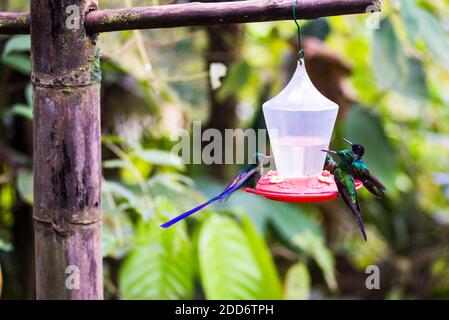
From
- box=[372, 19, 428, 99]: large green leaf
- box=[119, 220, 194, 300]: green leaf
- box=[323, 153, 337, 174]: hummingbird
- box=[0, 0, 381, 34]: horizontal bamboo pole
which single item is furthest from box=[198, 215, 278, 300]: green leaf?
box=[0, 0, 381, 34]: horizontal bamboo pole

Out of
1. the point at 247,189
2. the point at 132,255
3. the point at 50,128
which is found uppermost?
the point at 50,128

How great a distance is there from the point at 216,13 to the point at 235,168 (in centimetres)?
268

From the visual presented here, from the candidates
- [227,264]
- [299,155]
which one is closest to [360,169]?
[299,155]

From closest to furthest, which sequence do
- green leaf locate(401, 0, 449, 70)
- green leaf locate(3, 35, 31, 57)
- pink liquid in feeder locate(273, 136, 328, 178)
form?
pink liquid in feeder locate(273, 136, 328, 178)
green leaf locate(3, 35, 31, 57)
green leaf locate(401, 0, 449, 70)

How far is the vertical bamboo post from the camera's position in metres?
1.17

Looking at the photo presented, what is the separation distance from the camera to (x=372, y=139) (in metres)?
3.16

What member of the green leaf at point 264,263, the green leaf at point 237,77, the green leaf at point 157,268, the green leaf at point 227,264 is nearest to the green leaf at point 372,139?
the green leaf at point 237,77

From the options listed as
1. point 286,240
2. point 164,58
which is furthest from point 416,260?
point 164,58

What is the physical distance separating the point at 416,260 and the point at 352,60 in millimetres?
1311

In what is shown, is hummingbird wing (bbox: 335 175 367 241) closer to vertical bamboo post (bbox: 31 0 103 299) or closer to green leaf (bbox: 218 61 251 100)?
vertical bamboo post (bbox: 31 0 103 299)

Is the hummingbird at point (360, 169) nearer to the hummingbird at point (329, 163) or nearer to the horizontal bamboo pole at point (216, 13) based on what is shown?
the hummingbird at point (329, 163)

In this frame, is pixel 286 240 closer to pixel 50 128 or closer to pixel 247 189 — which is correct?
pixel 247 189

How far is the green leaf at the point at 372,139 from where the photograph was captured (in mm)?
3127
